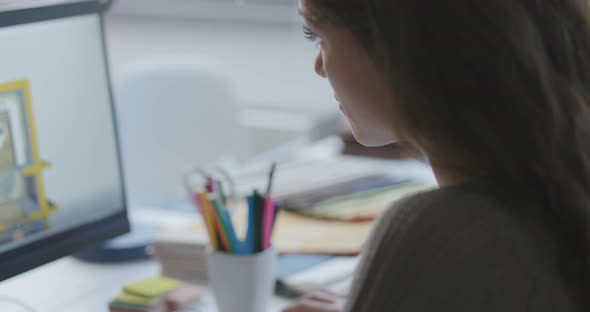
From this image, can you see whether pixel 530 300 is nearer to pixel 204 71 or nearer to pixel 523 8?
pixel 523 8

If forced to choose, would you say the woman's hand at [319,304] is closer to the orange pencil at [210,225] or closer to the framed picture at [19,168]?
the orange pencil at [210,225]

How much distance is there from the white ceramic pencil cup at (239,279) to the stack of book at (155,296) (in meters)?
0.06

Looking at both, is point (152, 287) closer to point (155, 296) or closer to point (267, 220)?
point (155, 296)

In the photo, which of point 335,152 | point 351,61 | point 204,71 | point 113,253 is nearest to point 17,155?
point 113,253

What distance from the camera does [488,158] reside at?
712 mm

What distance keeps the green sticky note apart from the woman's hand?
16cm

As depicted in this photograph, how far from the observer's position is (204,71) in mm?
2107

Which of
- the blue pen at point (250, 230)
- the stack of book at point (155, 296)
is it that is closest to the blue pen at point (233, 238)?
the blue pen at point (250, 230)

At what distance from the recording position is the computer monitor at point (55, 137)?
1.04 meters

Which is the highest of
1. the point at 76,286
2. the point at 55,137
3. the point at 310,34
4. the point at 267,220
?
the point at 310,34

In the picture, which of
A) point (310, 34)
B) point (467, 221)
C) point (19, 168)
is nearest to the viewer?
point (467, 221)

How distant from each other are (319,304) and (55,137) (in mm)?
395

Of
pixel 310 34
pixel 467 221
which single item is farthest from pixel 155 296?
pixel 467 221

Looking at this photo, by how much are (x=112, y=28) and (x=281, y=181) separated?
1.55 m
